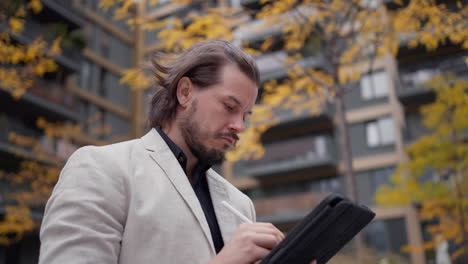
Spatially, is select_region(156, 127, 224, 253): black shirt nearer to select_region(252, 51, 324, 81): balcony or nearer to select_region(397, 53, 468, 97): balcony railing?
select_region(397, 53, 468, 97): balcony railing

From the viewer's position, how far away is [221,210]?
2.16 meters

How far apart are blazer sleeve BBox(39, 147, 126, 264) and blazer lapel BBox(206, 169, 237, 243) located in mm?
432

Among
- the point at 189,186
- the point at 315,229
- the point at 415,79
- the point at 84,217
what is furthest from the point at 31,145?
the point at 315,229

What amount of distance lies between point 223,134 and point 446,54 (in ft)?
65.7

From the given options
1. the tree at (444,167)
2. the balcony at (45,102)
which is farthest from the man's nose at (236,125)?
the balcony at (45,102)

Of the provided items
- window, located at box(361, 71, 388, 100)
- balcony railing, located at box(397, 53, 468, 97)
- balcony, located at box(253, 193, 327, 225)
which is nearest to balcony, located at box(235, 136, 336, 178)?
balcony, located at box(253, 193, 327, 225)

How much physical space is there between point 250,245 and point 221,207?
52 cm

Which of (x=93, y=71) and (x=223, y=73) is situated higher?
(x=223, y=73)

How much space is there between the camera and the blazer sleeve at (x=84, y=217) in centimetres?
167

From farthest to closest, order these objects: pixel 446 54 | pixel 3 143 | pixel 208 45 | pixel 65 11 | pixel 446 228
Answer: pixel 65 11, pixel 446 54, pixel 3 143, pixel 446 228, pixel 208 45

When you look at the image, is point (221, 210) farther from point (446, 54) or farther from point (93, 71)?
point (93, 71)

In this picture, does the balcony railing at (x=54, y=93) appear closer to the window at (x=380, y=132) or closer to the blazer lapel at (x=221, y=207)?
the window at (x=380, y=132)

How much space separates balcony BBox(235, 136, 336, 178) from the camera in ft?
77.6

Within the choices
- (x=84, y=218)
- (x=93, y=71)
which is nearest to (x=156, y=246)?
(x=84, y=218)
